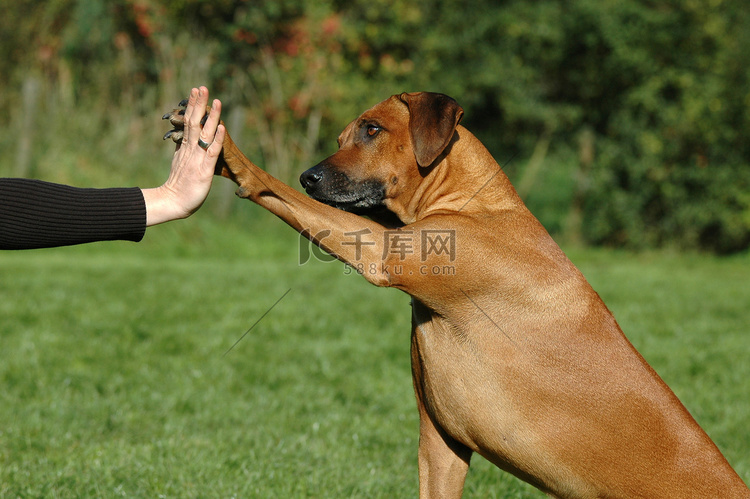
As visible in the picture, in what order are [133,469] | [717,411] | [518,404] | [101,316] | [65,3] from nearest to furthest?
[518,404], [133,469], [717,411], [101,316], [65,3]

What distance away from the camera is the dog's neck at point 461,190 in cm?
280

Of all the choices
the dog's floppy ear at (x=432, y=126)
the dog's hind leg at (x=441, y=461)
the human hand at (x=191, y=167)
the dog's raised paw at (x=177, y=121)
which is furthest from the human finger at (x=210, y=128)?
the dog's hind leg at (x=441, y=461)

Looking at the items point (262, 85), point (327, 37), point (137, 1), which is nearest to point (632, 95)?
point (327, 37)

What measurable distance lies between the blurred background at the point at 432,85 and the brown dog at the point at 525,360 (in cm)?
892

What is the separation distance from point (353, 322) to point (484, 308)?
4.29 meters

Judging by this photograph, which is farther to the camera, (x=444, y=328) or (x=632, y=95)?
(x=632, y=95)

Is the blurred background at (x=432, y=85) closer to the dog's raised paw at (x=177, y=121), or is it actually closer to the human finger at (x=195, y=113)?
the dog's raised paw at (x=177, y=121)

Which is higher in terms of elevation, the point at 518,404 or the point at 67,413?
the point at 518,404

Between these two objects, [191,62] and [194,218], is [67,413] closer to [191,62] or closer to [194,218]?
[194,218]

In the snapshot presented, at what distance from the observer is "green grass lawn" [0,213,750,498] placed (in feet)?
12.3

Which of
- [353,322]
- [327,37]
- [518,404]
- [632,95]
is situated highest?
[327,37]

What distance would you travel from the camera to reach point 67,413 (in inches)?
177

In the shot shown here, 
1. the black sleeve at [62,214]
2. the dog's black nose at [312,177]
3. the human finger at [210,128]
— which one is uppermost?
the human finger at [210,128]

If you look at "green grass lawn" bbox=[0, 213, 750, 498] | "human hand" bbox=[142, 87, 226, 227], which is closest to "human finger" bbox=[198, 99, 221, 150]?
"human hand" bbox=[142, 87, 226, 227]
